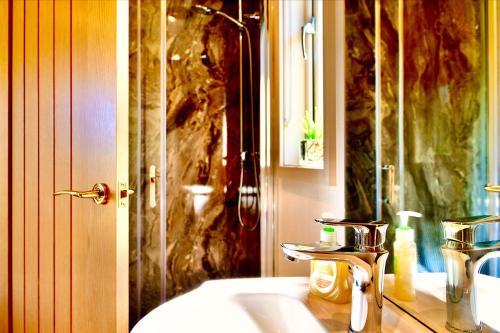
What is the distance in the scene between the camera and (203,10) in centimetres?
182

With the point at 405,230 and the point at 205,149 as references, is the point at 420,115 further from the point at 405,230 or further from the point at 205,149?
the point at 205,149

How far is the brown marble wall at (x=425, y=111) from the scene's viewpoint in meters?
0.58

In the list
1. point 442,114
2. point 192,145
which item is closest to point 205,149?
point 192,145

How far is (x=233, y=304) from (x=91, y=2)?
35.6 inches

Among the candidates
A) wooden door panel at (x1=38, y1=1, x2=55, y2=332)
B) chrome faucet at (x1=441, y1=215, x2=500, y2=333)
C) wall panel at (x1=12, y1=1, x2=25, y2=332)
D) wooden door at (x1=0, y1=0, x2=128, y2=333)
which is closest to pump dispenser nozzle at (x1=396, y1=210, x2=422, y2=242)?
chrome faucet at (x1=441, y1=215, x2=500, y2=333)

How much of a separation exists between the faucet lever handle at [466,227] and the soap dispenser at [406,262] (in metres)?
0.16

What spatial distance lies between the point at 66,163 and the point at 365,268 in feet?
3.11

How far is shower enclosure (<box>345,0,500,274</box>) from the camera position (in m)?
0.57

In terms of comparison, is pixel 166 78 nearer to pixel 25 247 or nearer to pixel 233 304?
pixel 25 247

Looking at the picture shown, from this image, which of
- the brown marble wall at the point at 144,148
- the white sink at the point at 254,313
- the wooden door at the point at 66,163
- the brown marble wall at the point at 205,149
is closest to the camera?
the white sink at the point at 254,313

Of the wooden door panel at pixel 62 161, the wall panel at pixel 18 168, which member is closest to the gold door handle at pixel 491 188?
the wooden door panel at pixel 62 161

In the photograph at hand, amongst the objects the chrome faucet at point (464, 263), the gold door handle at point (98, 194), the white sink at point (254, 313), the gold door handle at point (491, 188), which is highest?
the gold door handle at point (491, 188)

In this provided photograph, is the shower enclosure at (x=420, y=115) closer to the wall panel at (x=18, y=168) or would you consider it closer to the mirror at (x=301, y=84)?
the mirror at (x=301, y=84)

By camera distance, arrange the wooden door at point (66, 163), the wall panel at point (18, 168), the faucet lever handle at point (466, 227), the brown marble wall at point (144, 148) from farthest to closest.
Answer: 1. the brown marble wall at point (144, 148)
2. the wall panel at point (18, 168)
3. the wooden door at point (66, 163)
4. the faucet lever handle at point (466, 227)
